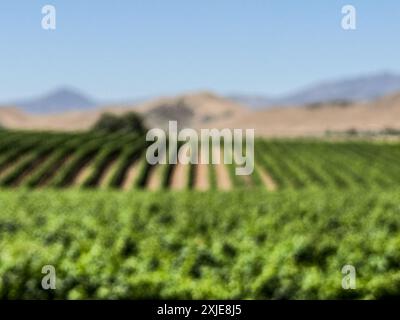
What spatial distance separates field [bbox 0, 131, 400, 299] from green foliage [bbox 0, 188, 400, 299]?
36mm

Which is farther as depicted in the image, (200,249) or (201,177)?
(201,177)

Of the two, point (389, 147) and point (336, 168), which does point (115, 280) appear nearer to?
point (336, 168)

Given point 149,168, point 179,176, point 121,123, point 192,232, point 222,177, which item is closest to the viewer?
point 192,232

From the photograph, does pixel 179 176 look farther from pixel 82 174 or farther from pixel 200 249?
pixel 200 249

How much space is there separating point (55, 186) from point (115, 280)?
131 ft

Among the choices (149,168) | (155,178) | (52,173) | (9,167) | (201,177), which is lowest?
(155,178)

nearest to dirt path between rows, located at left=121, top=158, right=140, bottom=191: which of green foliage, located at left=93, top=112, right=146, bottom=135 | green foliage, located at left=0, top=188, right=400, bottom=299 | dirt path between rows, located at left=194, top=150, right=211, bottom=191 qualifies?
dirt path between rows, located at left=194, top=150, right=211, bottom=191

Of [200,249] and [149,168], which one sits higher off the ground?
[149,168]

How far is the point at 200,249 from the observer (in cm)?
1562

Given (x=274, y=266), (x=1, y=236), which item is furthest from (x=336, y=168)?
(x=274, y=266)

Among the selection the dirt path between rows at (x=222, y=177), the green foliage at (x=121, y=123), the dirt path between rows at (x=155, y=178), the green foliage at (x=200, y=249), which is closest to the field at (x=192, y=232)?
the green foliage at (x=200, y=249)

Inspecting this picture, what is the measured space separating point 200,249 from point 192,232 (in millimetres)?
7872

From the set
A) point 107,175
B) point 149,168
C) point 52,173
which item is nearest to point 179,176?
point 149,168
